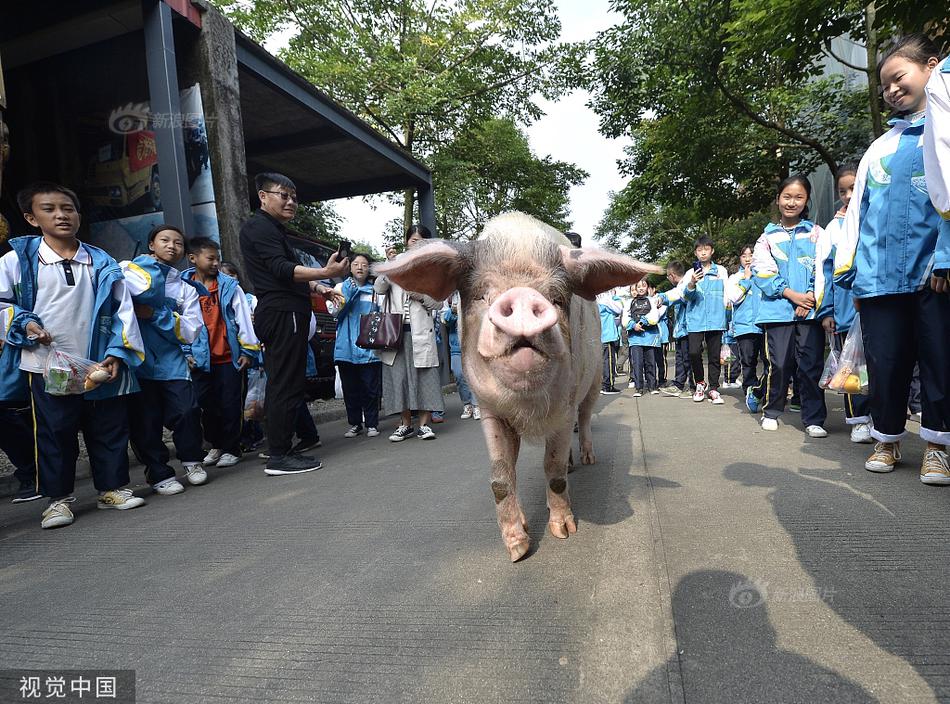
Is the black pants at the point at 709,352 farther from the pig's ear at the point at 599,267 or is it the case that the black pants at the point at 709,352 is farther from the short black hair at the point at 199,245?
the short black hair at the point at 199,245

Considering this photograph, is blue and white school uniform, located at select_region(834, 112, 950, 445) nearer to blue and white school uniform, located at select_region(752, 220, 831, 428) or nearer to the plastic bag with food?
blue and white school uniform, located at select_region(752, 220, 831, 428)

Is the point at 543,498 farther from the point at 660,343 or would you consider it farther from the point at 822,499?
the point at 660,343

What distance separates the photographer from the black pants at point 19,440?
411 centimetres

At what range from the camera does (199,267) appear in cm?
511

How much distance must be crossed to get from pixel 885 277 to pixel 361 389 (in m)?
5.41

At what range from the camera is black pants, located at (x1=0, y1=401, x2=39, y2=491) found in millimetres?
4113

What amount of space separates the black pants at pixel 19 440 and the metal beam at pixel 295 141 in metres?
7.36

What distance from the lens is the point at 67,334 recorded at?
3424 millimetres

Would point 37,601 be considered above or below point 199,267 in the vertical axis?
below

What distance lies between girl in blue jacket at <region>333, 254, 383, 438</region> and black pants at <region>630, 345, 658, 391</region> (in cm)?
476

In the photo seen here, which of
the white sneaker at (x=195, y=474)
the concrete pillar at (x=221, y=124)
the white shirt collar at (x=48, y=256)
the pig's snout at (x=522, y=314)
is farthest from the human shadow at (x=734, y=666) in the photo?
the concrete pillar at (x=221, y=124)

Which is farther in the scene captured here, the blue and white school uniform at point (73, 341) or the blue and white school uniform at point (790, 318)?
the blue and white school uniform at point (790, 318)

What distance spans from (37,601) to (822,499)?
13.0 ft

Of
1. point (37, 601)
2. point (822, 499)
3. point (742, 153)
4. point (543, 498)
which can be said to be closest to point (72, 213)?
point (37, 601)
